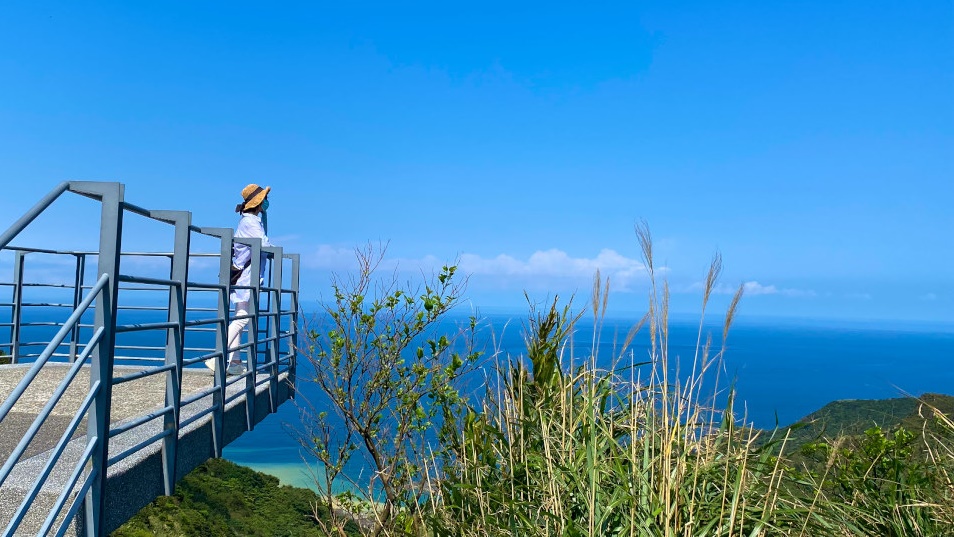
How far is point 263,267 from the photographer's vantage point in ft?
24.7

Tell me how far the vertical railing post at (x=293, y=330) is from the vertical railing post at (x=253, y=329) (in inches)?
65.3

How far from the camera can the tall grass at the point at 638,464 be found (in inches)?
117

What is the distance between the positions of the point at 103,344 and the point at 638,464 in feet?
7.30

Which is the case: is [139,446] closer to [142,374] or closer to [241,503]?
[142,374]

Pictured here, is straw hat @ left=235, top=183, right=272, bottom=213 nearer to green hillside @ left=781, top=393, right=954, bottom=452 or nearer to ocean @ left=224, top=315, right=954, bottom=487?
ocean @ left=224, top=315, right=954, bottom=487

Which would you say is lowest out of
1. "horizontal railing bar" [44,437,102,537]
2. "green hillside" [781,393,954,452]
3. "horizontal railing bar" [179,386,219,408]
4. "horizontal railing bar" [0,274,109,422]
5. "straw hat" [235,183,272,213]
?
"green hillside" [781,393,954,452]

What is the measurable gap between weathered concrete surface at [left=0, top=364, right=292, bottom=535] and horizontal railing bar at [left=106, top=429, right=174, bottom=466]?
0.22 feet

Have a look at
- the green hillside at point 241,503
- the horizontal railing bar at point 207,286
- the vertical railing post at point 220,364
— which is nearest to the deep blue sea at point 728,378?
the vertical railing post at point 220,364

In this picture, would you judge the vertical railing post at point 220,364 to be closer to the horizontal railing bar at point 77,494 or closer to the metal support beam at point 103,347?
the metal support beam at point 103,347

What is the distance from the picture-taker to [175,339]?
4.37m

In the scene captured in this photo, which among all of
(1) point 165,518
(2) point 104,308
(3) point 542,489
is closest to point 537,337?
(3) point 542,489

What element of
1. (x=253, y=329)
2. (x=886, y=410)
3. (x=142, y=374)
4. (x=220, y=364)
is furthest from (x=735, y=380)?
(x=886, y=410)

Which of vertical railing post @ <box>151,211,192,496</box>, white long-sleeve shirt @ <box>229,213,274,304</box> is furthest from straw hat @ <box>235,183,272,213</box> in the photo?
vertical railing post @ <box>151,211,192,496</box>

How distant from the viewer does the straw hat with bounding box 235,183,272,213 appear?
26.2 ft
